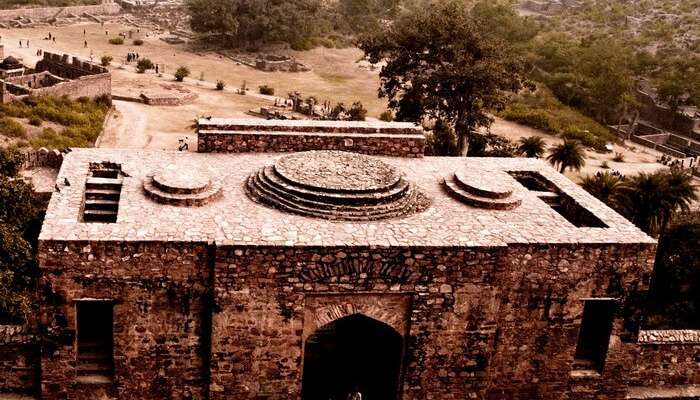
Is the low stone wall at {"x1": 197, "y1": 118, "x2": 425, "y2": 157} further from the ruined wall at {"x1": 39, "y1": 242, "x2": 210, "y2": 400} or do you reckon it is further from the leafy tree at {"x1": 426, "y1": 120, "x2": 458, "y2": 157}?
the leafy tree at {"x1": 426, "y1": 120, "x2": 458, "y2": 157}

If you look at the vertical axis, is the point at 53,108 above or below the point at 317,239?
below

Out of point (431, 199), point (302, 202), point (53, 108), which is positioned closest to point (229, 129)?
point (302, 202)

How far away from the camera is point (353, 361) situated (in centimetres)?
1481

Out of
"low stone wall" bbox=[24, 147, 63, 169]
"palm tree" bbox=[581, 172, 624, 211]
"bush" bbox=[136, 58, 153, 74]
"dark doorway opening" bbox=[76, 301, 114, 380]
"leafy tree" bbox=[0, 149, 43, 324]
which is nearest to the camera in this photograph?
"dark doorway opening" bbox=[76, 301, 114, 380]

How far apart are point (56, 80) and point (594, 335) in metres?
34.0

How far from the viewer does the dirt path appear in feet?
110

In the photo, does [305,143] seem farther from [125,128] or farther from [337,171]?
[125,128]

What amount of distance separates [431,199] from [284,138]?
3849 millimetres

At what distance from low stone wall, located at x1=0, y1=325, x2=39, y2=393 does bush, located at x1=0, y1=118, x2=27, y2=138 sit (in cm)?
2128

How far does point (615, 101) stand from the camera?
163 feet

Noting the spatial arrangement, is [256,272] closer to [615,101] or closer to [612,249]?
[612,249]

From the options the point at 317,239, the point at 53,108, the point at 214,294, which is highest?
the point at 317,239

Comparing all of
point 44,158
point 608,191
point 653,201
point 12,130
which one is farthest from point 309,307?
point 12,130

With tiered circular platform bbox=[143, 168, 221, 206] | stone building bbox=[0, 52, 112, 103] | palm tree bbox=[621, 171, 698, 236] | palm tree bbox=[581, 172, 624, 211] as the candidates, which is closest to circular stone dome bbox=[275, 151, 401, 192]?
tiered circular platform bbox=[143, 168, 221, 206]
